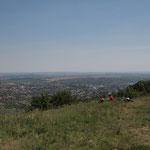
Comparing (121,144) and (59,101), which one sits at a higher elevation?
(121,144)

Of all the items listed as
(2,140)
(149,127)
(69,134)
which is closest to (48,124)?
(69,134)

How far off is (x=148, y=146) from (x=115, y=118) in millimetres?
3103

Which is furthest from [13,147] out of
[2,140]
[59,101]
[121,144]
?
[59,101]

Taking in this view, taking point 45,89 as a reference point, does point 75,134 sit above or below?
above

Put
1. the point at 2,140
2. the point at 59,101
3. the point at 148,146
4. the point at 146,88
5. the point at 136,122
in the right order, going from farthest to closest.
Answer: the point at 146,88 → the point at 59,101 → the point at 136,122 → the point at 2,140 → the point at 148,146

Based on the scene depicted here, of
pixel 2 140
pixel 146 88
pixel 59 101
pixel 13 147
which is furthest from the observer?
pixel 146 88

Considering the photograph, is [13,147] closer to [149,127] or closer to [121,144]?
[121,144]

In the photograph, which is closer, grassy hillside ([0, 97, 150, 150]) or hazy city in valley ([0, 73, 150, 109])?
grassy hillside ([0, 97, 150, 150])

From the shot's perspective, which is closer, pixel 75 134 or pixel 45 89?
pixel 75 134

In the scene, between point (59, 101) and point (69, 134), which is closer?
point (69, 134)

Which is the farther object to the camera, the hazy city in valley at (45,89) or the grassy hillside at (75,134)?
the hazy city in valley at (45,89)

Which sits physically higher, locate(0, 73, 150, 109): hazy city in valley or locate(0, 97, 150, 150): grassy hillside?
locate(0, 97, 150, 150): grassy hillside

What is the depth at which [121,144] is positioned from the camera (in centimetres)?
428

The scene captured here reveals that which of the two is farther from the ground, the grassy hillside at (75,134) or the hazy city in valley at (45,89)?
the grassy hillside at (75,134)
